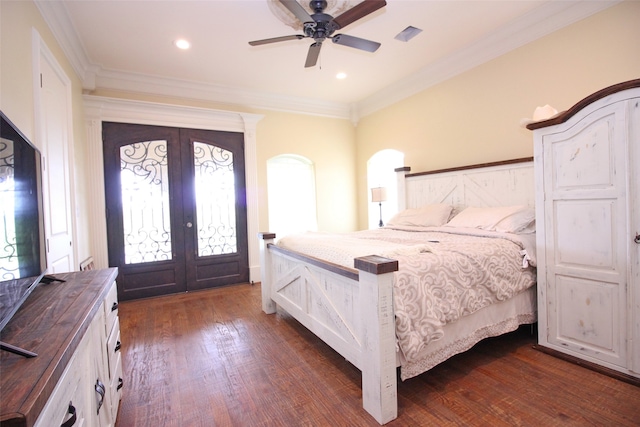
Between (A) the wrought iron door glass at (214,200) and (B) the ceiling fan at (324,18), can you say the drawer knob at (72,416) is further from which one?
(A) the wrought iron door glass at (214,200)

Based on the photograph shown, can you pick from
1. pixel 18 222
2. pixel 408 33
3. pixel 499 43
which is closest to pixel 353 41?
pixel 408 33

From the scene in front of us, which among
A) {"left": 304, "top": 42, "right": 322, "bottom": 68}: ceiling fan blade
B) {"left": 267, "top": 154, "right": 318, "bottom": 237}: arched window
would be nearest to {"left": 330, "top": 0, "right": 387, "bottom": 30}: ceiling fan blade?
{"left": 304, "top": 42, "right": 322, "bottom": 68}: ceiling fan blade

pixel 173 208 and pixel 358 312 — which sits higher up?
pixel 173 208

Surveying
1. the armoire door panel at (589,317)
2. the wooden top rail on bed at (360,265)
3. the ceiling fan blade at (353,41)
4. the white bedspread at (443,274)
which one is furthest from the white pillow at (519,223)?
the ceiling fan blade at (353,41)

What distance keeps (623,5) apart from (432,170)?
215 cm

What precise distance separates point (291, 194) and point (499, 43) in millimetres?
3385

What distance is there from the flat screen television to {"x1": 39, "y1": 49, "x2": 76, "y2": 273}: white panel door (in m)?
1.09

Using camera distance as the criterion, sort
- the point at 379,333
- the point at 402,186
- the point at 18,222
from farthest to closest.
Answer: the point at 402,186 < the point at 379,333 < the point at 18,222

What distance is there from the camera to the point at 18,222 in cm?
120

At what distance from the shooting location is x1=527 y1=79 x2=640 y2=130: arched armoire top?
1790 millimetres

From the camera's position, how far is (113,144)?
12.6 ft

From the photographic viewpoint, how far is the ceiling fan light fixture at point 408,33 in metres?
3.03

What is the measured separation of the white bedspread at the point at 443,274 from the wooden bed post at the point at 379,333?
3.7 inches

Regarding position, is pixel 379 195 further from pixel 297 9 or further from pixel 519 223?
pixel 297 9
